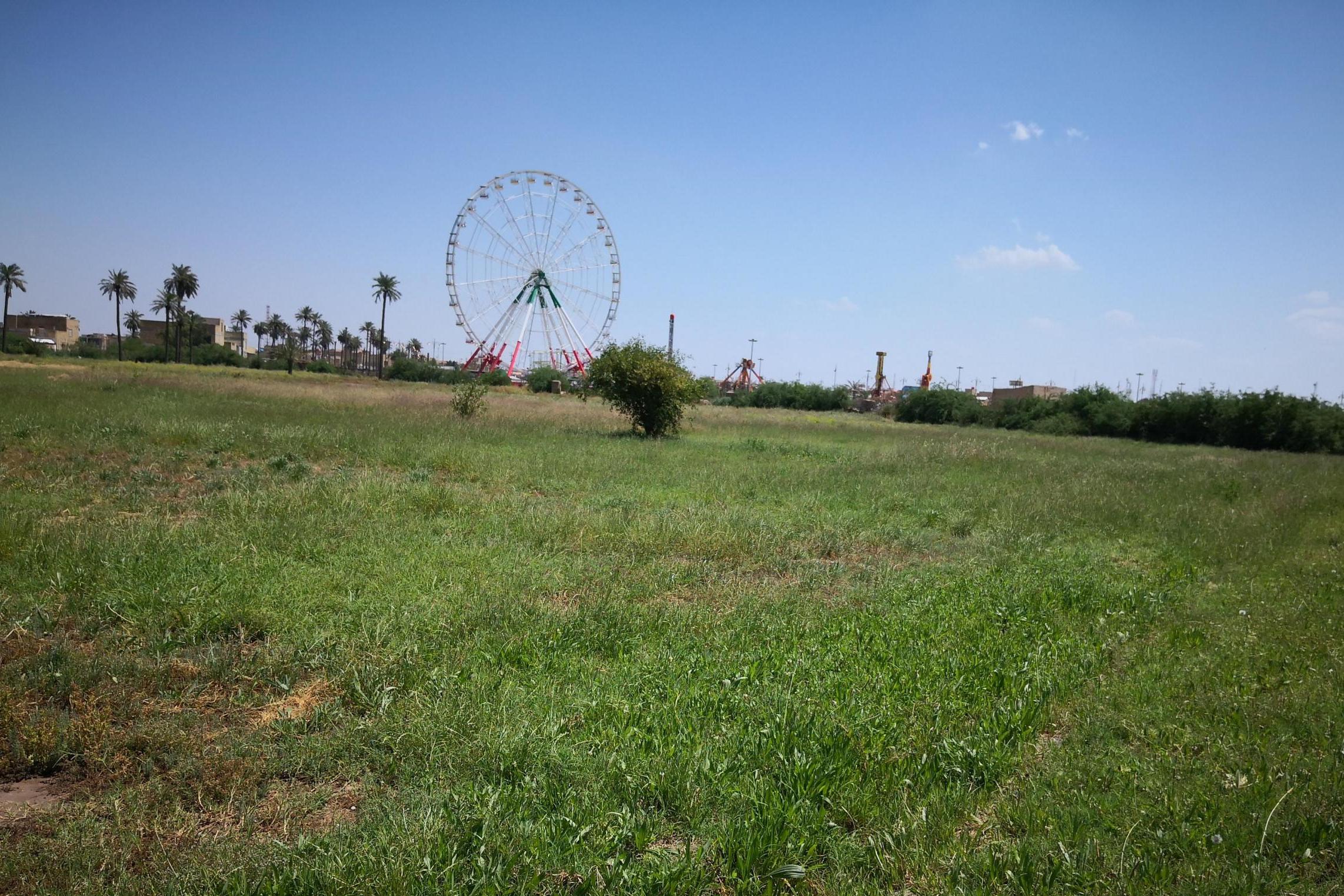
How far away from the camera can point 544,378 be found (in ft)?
227

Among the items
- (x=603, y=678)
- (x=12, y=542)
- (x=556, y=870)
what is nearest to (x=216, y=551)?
(x=12, y=542)

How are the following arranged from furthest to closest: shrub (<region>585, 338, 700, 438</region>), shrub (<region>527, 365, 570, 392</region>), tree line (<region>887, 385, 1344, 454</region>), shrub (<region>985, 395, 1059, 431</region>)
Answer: shrub (<region>527, 365, 570, 392</region>), shrub (<region>985, 395, 1059, 431</region>), tree line (<region>887, 385, 1344, 454</region>), shrub (<region>585, 338, 700, 438</region>)

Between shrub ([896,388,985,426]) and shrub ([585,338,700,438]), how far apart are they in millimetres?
41532

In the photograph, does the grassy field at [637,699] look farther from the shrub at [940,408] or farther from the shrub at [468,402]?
the shrub at [940,408]

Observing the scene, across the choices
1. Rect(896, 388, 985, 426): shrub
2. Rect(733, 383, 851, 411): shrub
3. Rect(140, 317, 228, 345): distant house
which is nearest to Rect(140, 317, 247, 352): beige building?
Rect(140, 317, 228, 345): distant house

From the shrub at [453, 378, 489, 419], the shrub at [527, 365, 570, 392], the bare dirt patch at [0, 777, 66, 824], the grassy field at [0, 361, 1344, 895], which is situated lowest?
the bare dirt patch at [0, 777, 66, 824]

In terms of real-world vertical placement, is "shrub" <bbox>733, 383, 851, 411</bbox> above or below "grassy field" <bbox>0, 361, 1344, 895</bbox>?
above

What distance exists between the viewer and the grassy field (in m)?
3.05

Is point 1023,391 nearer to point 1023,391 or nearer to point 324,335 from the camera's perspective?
point 1023,391

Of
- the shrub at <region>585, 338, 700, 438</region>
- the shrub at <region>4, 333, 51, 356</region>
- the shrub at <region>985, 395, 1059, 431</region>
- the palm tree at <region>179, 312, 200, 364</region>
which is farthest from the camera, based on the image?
the palm tree at <region>179, 312, 200, 364</region>

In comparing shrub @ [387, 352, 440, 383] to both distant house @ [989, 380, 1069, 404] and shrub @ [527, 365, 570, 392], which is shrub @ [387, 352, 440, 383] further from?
distant house @ [989, 380, 1069, 404]

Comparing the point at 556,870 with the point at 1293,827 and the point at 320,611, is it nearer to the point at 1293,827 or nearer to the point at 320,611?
the point at 1293,827

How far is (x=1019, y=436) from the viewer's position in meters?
39.7

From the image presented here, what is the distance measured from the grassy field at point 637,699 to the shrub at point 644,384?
1582cm
